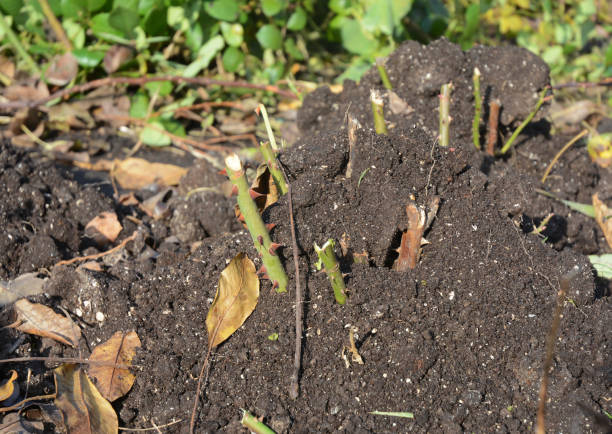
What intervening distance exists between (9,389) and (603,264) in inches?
81.5

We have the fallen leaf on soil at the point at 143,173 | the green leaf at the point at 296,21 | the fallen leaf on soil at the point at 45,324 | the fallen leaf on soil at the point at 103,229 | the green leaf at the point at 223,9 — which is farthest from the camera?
the green leaf at the point at 296,21

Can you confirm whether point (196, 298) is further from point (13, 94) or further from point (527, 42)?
point (527, 42)

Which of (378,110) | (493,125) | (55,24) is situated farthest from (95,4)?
(493,125)

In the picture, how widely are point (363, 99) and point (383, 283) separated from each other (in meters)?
1.21

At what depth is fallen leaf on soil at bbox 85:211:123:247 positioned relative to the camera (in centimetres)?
247

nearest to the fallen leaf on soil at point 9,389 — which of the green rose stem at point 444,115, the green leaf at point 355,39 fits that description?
the green rose stem at point 444,115

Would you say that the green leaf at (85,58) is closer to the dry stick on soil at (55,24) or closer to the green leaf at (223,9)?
the dry stick on soil at (55,24)

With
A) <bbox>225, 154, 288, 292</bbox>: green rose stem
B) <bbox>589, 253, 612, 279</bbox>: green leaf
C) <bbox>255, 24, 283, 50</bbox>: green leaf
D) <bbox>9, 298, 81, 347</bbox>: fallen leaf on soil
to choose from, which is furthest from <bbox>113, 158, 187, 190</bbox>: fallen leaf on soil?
<bbox>589, 253, 612, 279</bbox>: green leaf

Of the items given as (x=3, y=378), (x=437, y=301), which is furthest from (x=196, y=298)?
(x=437, y=301)

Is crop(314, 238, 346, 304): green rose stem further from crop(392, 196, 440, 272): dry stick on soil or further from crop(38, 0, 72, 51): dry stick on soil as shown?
crop(38, 0, 72, 51): dry stick on soil

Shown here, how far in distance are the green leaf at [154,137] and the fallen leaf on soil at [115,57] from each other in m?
0.43

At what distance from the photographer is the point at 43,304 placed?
1.94 metres

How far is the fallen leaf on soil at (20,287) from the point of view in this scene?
80.1 inches

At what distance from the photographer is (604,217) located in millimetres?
2490
